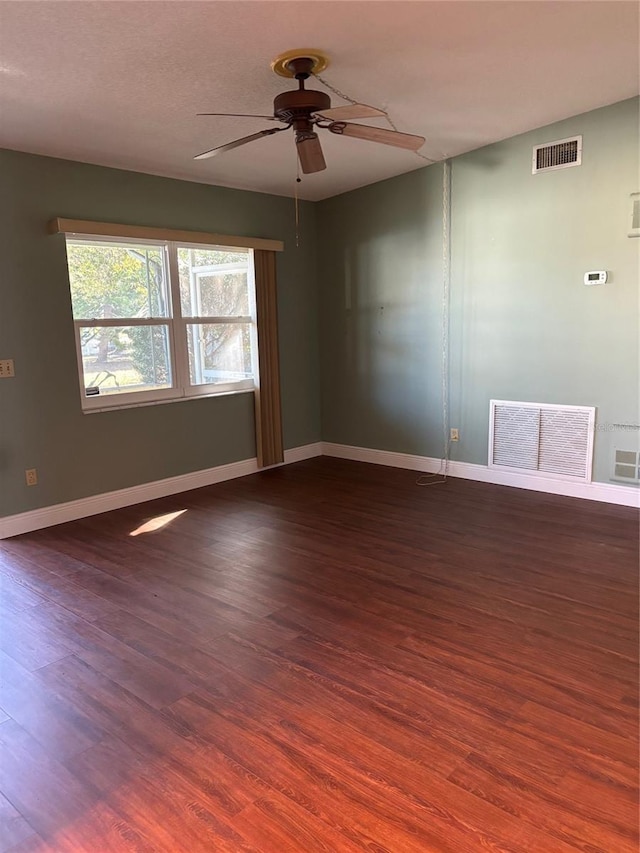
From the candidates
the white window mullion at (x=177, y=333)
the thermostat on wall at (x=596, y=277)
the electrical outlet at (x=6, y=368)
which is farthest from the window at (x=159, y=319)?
the thermostat on wall at (x=596, y=277)

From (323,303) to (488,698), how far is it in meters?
4.44

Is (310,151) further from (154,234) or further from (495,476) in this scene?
(495,476)

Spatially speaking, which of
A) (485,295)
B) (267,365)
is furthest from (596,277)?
(267,365)

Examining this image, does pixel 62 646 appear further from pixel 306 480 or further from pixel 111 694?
pixel 306 480

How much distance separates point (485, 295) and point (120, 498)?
3.30 metres

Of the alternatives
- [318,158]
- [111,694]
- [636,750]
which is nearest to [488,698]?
[636,750]

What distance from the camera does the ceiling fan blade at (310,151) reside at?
2734 mm

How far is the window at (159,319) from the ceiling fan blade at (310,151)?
2039 mm

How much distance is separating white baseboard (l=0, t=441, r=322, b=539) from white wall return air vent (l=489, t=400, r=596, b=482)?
211cm

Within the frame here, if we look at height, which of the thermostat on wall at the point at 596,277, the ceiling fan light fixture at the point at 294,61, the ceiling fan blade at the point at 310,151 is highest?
the ceiling fan light fixture at the point at 294,61

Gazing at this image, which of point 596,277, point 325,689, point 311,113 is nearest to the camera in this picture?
point 325,689

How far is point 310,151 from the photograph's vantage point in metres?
2.78

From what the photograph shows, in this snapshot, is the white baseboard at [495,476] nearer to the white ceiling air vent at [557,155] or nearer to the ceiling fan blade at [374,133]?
the white ceiling air vent at [557,155]

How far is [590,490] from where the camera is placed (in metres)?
4.21
